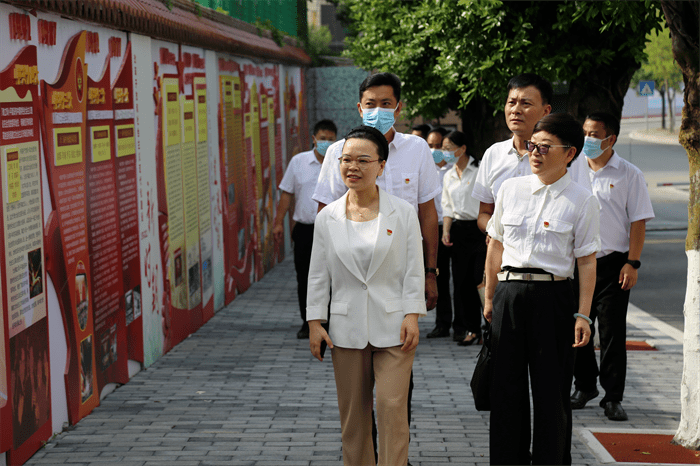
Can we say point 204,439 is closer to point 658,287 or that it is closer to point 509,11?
point 509,11

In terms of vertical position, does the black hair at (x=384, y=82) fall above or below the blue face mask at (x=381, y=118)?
above

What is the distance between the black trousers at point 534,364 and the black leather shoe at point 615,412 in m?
1.77

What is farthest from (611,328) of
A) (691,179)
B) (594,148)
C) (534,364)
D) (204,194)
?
(204,194)

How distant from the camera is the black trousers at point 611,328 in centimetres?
650

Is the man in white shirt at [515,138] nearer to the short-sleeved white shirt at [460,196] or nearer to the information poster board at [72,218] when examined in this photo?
the information poster board at [72,218]

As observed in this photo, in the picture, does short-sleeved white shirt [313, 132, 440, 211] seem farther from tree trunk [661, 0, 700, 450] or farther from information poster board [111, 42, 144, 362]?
information poster board [111, 42, 144, 362]

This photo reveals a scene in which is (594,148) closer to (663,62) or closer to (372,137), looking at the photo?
(372,137)

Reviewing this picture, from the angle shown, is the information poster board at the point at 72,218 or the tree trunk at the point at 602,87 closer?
the information poster board at the point at 72,218

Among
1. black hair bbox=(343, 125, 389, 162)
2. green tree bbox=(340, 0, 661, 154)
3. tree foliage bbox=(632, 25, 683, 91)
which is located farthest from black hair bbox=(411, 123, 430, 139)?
tree foliage bbox=(632, 25, 683, 91)

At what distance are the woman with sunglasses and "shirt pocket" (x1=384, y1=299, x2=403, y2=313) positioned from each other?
1.77ft

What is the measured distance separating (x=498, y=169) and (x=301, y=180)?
4.17 metres

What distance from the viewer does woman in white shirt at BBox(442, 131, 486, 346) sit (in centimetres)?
902

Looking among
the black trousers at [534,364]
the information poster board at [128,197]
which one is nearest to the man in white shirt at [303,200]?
→ the information poster board at [128,197]

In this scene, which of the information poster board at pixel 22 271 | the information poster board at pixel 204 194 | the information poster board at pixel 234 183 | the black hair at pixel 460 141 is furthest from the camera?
the information poster board at pixel 234 183
